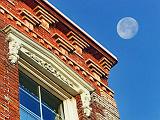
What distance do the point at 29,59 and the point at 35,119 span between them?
115 centimetres

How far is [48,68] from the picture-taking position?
12.3m

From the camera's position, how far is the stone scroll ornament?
1146 cm

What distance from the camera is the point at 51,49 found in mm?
12867

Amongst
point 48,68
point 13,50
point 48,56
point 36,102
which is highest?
point 48,56

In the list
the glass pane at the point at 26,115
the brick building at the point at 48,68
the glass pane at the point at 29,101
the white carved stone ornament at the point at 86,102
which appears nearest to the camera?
the glass pane at the point at 26,115

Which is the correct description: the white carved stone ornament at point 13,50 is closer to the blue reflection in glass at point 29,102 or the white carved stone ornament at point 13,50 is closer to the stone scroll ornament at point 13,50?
the stone scroll ornament at point 13,50

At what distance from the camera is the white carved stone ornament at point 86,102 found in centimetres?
1244

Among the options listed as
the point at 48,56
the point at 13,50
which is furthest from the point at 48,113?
the point at 13,50

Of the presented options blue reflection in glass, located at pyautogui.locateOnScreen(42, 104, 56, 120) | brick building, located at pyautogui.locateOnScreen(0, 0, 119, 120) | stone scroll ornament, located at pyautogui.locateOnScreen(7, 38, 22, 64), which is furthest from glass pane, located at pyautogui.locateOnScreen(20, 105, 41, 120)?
stone scroll ornament, located at pyautogui.locateOnScreen(7, 38, 22, 64)

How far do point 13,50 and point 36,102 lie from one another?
103cm

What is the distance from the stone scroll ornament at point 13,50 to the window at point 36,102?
1.49 feet

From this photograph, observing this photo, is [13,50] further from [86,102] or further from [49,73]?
[86,102]

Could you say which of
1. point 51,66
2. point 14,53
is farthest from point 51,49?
point 14,53

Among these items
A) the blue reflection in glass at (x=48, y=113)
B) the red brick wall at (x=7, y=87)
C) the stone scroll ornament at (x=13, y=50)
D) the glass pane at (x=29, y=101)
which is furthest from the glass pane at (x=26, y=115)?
the stone scroll ornament at (x=13, y=50)
